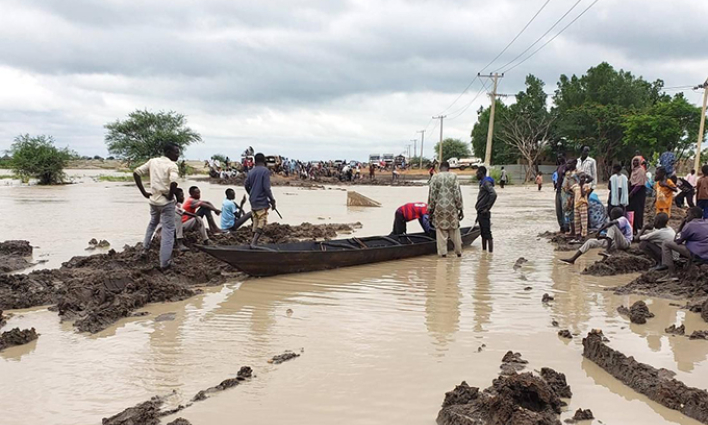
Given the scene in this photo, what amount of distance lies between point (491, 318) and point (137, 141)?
50.8m

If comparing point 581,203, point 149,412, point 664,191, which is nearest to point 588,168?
point 581,203

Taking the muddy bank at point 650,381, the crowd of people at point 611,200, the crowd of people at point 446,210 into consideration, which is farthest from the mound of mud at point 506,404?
Result: the crowd of people at point 446,210

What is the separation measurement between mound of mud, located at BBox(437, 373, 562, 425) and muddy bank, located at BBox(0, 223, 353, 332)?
3901 millimetres

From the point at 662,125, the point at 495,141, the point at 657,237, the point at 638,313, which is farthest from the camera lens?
the point at 495,141

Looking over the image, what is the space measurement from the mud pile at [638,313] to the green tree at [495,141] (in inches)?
1578

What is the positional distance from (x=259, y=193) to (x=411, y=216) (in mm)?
3207

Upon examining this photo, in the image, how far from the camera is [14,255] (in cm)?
1016

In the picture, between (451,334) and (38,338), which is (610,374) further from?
(38,338)

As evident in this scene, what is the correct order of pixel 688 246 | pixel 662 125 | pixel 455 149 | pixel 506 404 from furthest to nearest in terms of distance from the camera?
pixel 455 149
pixel 662 125
pixel 688 246
pixel 506 404

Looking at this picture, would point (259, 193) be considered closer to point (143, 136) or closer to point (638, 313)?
point (638, 313)

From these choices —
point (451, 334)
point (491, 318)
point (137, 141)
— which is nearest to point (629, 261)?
point (491, 318)

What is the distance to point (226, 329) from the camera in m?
5.92

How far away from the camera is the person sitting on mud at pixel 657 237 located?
7.62 metres

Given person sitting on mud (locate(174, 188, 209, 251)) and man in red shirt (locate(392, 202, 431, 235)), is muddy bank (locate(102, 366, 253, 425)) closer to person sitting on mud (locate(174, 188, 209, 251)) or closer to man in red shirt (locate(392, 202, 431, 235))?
person sitting on mud (locate(174, 188, 209, 251))
